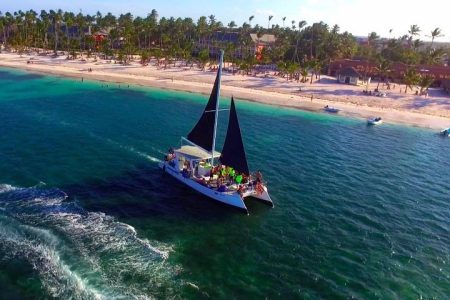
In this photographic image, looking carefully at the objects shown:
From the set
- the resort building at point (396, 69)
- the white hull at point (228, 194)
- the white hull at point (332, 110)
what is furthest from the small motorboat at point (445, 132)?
the white hull at point (228, 194)

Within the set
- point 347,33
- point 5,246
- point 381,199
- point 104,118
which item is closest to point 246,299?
A: point 5,246

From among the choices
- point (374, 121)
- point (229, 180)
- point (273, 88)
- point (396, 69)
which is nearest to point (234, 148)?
point (229, 180)

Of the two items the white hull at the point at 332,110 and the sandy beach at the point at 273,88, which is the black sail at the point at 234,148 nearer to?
the white hull at the point at 332,110

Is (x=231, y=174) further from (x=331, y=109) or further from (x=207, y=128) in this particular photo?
(x=331, y=109)

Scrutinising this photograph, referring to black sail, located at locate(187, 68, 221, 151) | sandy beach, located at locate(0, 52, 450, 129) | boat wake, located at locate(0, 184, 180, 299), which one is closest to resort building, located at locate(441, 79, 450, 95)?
sandy beach, located at locate(0, 52, 450, 129)

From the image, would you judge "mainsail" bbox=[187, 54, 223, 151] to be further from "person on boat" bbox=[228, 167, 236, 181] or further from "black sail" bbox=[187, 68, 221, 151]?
"person on boat" bbox=[228, 167, 236, 181]

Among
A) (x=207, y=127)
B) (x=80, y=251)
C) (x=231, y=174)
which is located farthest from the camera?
(x=207, y=127)
